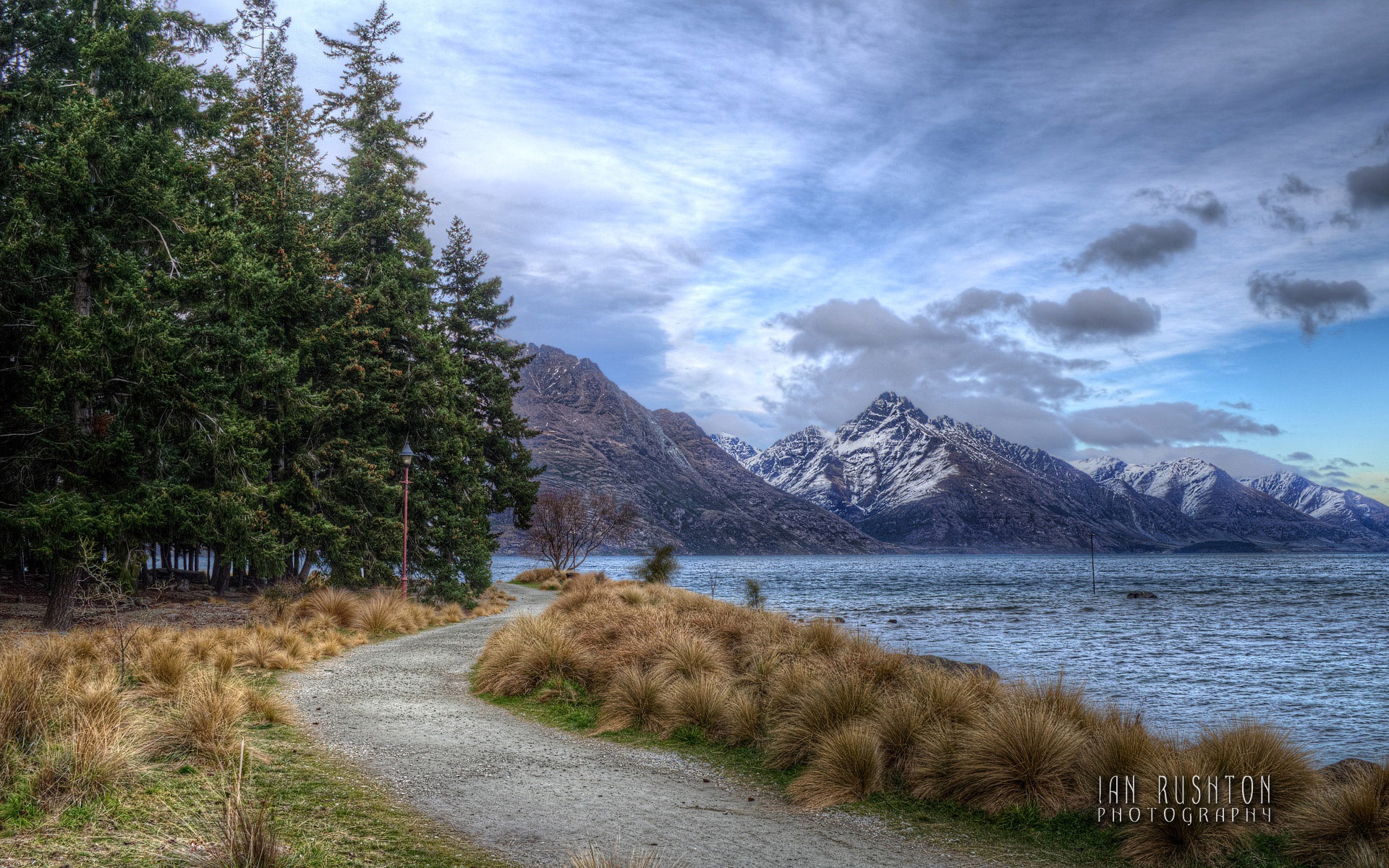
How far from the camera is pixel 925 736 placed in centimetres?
702

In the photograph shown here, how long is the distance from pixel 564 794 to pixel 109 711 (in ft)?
12.9

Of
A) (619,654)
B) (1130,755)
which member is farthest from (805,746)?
(619,654)

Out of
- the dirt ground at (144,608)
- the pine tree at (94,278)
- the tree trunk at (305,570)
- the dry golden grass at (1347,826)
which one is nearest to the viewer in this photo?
the dry golden grass at (1347,826)

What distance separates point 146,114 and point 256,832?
742 inches

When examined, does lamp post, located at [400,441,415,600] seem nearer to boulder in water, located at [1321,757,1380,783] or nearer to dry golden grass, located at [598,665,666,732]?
dry golden grass, located at [598,665,666,732]

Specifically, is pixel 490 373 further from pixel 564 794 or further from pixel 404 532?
pixel 564 794

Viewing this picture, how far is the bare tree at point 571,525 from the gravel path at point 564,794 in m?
40.7

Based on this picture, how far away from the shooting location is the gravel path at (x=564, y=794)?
5.43 meters

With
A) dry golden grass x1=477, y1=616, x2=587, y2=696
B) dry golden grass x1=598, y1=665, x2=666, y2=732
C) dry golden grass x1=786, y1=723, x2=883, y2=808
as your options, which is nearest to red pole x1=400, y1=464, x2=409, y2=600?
dry golden grass x1=477, y1=616, x2=587, y2=696

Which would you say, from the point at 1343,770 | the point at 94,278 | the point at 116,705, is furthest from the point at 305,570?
the point at 1343,770

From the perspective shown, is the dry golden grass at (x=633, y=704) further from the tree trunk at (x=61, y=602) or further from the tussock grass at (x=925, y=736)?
the tree trunk at (x=61, y=602)

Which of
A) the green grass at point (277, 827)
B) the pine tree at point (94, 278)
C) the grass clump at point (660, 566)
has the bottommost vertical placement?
the grass clump at point (660, 566)

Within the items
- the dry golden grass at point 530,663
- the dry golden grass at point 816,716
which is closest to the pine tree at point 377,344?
the dry golden grass at point 530,663

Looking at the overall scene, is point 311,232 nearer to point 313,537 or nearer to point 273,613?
point 313,537
